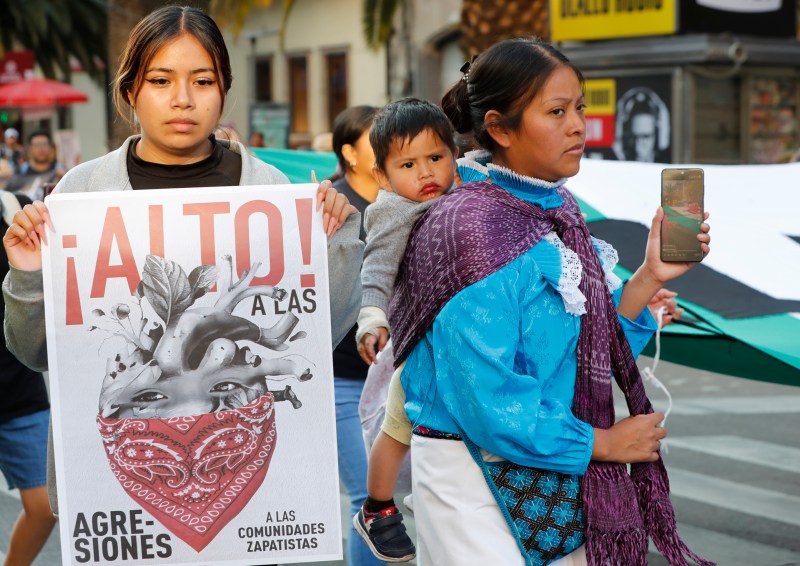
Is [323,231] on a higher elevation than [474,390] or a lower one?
higher

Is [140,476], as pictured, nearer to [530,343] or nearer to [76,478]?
[76,478]

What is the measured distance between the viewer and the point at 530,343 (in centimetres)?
267

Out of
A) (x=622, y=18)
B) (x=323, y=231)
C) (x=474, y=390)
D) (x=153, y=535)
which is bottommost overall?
(x=153, y=535)

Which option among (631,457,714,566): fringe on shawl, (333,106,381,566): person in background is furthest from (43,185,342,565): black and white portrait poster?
(333,106,381,566): person in background

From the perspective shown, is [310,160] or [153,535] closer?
[153,535]

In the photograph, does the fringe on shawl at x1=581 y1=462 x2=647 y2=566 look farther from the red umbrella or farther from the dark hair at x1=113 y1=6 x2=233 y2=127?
the red umbrella

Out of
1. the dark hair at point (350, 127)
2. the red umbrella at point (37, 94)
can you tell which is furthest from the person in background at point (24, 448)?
the red umbrella at point (37, 94)

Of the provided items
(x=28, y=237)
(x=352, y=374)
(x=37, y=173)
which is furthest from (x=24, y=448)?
(x=37, y=173)

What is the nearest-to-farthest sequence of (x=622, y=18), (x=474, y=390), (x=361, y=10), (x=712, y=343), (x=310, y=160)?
(x=474, y=390), (x=712, y=343), (x=310, y=160), (x=622, y=18), (x=361, y=10)

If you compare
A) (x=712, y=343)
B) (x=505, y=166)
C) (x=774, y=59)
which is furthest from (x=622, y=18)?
(x=505, y=166)

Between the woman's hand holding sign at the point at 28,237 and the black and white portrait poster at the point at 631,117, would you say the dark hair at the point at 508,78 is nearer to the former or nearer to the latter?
the woman's hand holding sign at the point at 28,237

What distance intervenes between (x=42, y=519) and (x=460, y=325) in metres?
2.54

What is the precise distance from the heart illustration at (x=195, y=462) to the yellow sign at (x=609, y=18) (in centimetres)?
1387

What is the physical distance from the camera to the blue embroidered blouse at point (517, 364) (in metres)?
2.60
